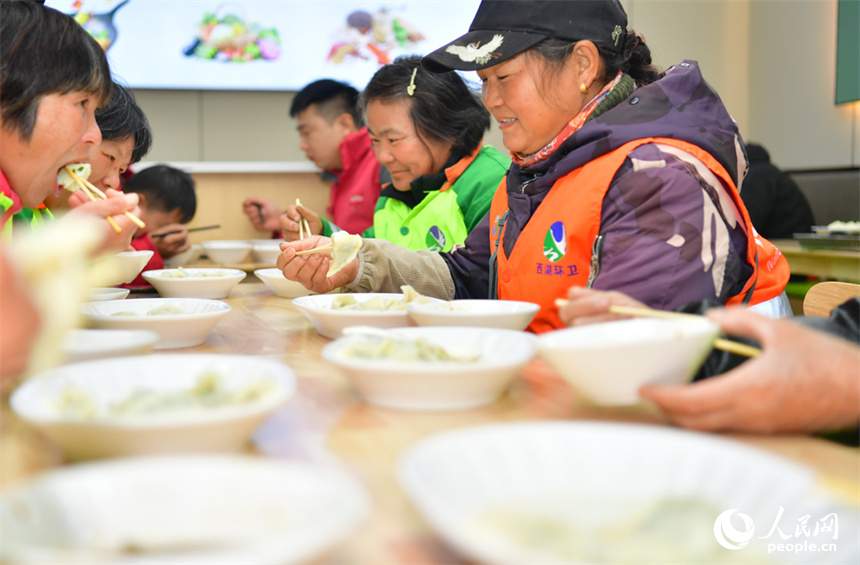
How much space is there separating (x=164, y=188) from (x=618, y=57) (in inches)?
102

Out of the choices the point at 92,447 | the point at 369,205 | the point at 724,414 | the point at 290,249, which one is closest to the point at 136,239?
the point at 369,205

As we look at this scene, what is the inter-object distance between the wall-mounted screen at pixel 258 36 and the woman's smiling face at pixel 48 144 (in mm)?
3180

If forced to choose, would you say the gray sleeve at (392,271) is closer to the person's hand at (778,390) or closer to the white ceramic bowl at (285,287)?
the white ceramic bowl at (285,287)

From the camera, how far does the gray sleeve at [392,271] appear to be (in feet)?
5.99

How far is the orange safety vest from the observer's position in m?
1.44

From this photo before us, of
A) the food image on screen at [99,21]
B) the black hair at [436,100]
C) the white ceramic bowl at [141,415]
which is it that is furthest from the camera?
the food image on screen at [99,21]

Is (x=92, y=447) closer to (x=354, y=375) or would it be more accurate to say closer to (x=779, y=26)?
(x=354, y=375)

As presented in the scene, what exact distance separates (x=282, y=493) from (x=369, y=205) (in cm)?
355

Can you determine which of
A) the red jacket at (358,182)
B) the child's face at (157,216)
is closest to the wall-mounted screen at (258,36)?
the red jacket at (358,182)

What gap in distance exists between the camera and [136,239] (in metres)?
3.06

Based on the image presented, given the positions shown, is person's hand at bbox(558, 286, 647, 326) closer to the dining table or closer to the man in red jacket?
the dining table

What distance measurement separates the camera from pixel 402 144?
9.40 ft

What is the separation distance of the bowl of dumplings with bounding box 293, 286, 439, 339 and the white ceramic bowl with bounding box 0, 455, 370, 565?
2.29ft

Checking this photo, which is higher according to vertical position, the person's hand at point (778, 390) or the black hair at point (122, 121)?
the black hair at point (122, 121)
